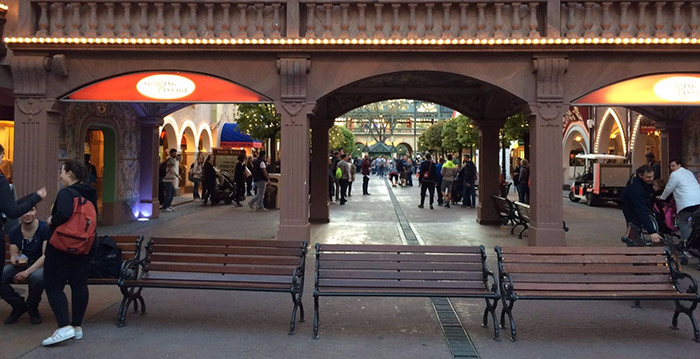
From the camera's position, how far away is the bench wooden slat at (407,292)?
480 centimetres

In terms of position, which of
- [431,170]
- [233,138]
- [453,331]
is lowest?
[453,331]

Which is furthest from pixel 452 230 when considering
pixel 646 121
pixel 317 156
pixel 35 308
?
pixel 646 121

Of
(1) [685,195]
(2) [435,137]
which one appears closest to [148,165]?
(1) [685,195]

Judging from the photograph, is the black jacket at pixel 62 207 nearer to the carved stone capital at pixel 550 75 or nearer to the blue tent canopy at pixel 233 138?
the carved stone capital at pixel 550 75

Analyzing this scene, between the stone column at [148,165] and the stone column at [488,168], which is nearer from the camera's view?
the stone column at [488,168]

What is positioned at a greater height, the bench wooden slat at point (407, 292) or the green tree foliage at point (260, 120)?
the green tree foliage at point (260, 120)

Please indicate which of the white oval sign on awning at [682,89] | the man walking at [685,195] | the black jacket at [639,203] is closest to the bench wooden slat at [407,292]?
the black jacket at [639,203]

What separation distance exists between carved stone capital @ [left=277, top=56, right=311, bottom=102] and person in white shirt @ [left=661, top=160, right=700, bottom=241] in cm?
607

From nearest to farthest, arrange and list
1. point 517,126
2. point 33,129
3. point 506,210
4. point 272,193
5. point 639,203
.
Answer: point 639,203
point 33,129
point 506,210
point 272,193
point 517,126

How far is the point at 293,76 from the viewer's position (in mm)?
8828

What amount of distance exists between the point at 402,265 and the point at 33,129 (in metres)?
7.42

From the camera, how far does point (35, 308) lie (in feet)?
16.5

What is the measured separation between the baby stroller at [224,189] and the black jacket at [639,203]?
45.1 feet

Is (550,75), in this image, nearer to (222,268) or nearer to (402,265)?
(402,265)
